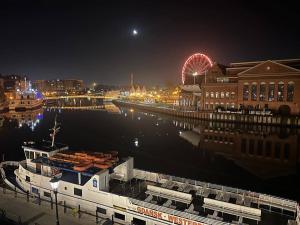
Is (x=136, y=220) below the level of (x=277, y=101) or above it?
below

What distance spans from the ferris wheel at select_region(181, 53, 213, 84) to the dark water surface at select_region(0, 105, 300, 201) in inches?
1647

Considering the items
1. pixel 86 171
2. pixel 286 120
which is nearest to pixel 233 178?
pixel 86 171

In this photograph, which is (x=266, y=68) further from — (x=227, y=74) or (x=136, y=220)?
(x=136, y=220)

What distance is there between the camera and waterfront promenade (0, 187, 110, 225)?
56.3 feet

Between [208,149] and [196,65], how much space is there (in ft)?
230

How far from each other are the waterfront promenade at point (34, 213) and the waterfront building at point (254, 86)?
3082 inches

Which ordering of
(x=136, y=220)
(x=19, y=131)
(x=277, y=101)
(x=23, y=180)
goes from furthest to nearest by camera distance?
(x=277, y=101)
(x=19, y=131)
(x=23, y=180)
(x=136, y=220)

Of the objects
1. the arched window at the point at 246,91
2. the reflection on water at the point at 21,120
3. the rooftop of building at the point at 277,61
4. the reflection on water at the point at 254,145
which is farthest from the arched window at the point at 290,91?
the reflection on water at the point at 21,120

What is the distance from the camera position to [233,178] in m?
31.4

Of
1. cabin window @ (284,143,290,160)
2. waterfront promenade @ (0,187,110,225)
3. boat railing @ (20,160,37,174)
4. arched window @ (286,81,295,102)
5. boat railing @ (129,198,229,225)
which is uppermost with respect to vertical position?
arched window @ (286,81,295,102)

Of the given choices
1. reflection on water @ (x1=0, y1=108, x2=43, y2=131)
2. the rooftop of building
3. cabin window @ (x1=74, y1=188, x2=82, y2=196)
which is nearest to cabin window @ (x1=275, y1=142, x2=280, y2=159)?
cabin window @ (x1=74, y1=188, x2=82, y2=196)

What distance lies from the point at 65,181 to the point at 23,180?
615 cm

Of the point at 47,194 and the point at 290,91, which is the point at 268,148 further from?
the point at 47,194

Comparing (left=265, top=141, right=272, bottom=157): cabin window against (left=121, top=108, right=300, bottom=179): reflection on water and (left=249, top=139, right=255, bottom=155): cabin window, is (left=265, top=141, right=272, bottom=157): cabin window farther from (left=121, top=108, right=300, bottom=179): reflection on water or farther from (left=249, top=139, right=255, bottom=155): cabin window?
(left=249, top=139, right=255, bottom=155): cabin window
